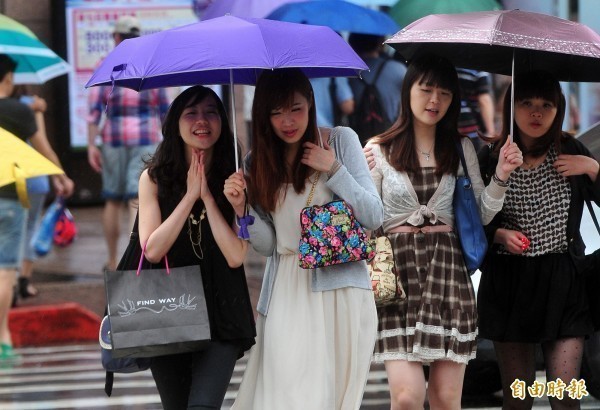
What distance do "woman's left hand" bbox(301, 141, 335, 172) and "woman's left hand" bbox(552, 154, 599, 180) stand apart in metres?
1.20

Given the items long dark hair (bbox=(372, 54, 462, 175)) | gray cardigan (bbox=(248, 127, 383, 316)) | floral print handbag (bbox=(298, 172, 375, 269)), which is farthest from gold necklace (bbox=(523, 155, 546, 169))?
floral print handbag (bbox=(298, 172, 375, 269))

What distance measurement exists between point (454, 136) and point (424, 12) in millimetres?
4290

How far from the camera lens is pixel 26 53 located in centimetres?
978

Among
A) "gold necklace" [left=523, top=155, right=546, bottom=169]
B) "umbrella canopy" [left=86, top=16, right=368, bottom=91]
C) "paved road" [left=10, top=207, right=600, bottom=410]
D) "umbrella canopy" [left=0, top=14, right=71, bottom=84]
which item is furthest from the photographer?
"umbrella canopy" [left=0, top=14, right=71, bottom=84]

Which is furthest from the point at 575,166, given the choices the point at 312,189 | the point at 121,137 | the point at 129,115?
the point at 121,137

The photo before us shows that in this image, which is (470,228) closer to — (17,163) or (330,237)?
(330,237)

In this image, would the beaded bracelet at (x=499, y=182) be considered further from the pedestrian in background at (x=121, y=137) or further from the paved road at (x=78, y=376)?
the pedestrian in background at (x=121, y=137)

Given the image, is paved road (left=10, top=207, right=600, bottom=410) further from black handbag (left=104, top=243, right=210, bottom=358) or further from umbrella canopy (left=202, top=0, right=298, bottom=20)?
black handbag (left=104, top=243, right=210, bottom=358)

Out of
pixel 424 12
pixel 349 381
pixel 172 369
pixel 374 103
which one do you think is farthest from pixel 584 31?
pixel 374 103

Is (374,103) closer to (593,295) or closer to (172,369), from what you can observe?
(593,295)

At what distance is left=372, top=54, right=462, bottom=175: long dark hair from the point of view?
241 inches

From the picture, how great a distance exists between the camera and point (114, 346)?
5.44m

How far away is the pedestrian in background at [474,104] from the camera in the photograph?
10.9 meters

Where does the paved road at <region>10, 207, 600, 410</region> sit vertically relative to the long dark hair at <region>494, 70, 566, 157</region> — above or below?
below
